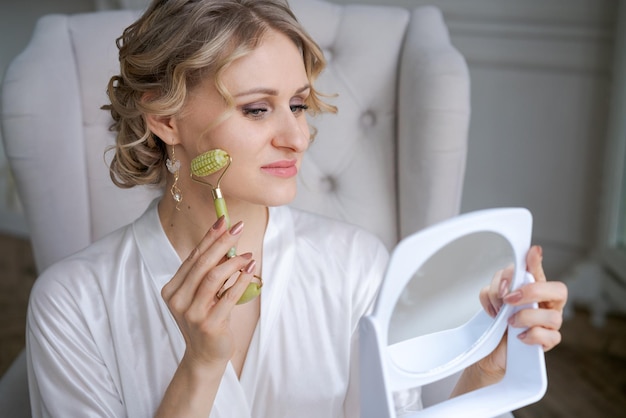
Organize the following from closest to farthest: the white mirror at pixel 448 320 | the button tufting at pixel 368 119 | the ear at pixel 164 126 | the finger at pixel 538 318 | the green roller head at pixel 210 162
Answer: the white mirror at pixel 448 320 → the finger at pixel 538 318 → the green roller head at pixel 210 162 → the ear at pixel 164 126 → the button tufting at pixel 368 119

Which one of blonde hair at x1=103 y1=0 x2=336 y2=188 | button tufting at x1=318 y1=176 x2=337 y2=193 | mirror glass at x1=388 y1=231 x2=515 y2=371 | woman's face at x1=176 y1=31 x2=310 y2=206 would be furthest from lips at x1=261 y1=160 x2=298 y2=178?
button tufting at x1=318 y1=176 x2=337 y2=193

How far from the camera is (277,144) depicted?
41.5 inches

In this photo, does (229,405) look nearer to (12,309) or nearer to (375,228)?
(375,228)

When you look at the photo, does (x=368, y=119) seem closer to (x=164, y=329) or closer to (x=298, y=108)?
(x=298, y=108)

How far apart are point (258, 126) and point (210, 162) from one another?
0.28 feet

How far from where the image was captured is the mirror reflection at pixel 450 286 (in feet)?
2.77

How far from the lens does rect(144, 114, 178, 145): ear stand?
111 cm

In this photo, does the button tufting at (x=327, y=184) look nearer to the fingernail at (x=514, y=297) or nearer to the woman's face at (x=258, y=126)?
the woman's face at (x=258, y=126)

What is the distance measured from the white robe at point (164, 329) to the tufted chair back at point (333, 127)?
10.6 inches

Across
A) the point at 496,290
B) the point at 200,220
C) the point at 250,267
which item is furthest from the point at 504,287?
the point at 200,220

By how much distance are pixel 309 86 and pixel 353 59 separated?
1.56 ft

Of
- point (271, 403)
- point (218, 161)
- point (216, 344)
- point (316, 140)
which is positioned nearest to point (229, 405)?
point (271, 403)

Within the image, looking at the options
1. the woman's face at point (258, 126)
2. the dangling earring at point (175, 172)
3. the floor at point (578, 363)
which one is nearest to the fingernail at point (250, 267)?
the woman's face at point (258, 126)

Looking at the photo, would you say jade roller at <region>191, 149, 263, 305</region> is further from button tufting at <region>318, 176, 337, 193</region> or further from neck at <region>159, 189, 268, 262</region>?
button tufting at <region>318, 176, 337, 193</region>
